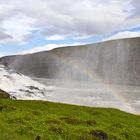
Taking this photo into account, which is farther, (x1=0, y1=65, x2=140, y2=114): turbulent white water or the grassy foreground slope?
(x1=0, y1=65, x2=140, y2=114): turbulent white water

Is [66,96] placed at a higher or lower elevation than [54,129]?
→ lower

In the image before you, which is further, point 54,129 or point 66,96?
point 66,96

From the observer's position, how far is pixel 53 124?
959 inches

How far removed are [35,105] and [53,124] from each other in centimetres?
1380

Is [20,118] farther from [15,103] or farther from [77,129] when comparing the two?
[15,103]

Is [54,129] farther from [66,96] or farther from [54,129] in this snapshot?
[66,96]

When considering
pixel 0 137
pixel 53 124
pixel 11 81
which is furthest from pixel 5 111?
pixel 11 81

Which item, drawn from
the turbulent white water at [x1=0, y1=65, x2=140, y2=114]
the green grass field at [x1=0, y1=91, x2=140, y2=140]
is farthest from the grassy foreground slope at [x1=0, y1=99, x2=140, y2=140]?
the turbulent white water at [x1=0, y1=65, x2=140, y2=114]

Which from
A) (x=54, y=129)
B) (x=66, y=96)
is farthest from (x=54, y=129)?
(x=66, y=96)

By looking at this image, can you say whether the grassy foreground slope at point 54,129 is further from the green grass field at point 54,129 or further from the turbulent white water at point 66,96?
the turbulent white water at point 66,96

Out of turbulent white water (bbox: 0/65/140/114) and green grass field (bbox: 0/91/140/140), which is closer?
green grass field (bbox: 0/91/140/140)

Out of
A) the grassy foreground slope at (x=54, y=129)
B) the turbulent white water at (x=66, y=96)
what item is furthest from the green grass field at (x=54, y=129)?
the turbulent white water at (x=66, y=96)

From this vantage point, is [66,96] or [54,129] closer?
[54,129]

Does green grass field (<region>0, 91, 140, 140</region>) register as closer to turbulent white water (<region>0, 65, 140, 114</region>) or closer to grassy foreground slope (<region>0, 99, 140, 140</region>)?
grassy foreground slope (<region>0, 99, 140, 140</region>)
